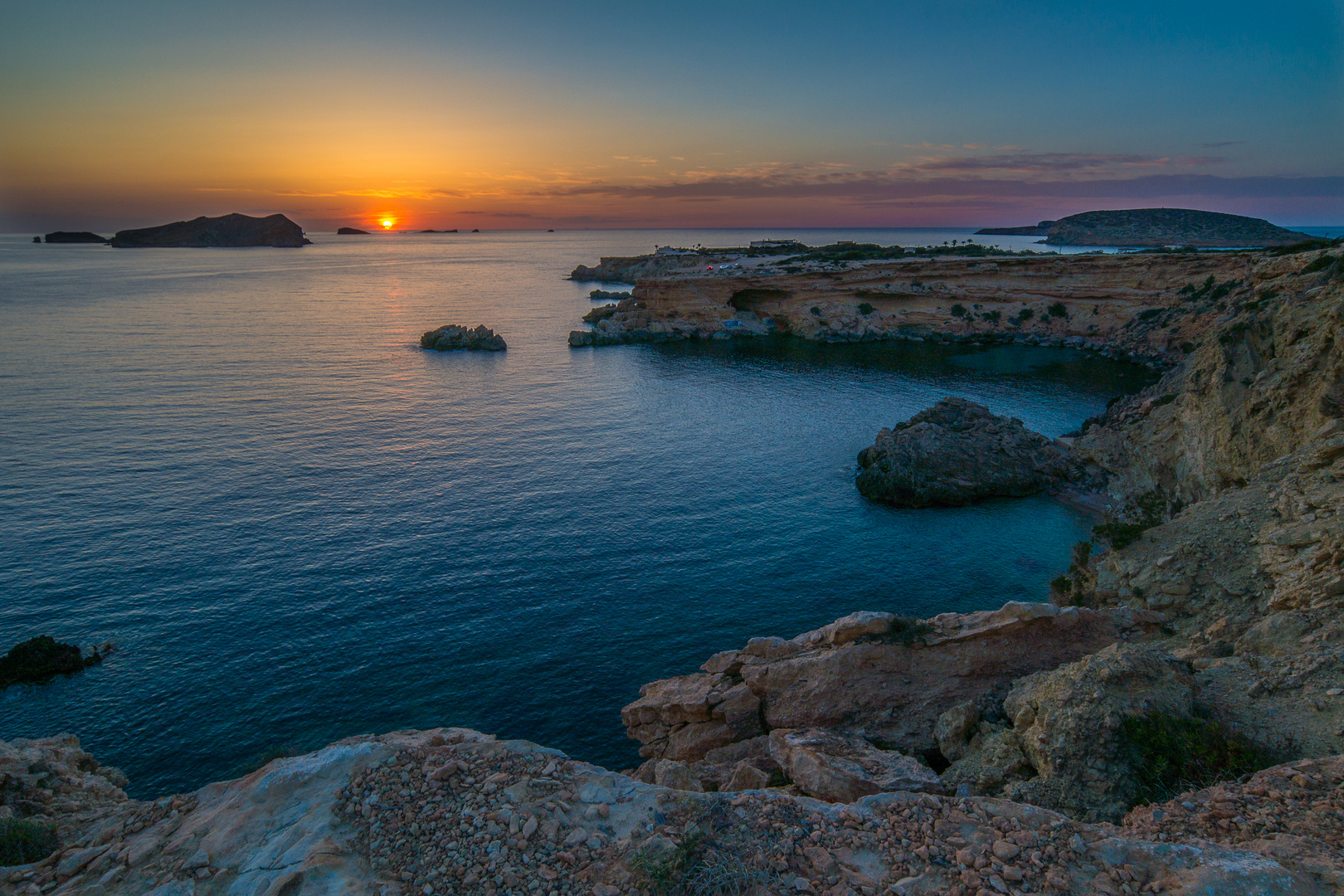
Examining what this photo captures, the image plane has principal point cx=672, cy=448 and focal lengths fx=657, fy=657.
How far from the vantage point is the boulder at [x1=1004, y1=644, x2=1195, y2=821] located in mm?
14711

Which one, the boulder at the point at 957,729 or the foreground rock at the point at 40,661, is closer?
the boulder at the point at 957,729

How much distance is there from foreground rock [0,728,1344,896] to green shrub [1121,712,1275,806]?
205 cm

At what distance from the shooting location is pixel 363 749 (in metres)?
13.6

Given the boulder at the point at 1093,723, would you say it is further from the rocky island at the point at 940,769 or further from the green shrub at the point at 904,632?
the green shrub at the point at 904,632

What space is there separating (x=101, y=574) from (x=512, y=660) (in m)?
23.0

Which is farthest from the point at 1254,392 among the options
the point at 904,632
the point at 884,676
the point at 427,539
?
the point at 427,539

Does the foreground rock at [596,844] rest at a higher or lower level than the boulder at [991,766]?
higher

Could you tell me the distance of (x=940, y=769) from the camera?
1989 centimetres

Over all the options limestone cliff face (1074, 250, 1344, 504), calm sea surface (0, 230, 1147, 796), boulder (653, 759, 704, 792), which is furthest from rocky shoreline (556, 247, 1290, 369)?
boulder (653, 759, 704, 792)

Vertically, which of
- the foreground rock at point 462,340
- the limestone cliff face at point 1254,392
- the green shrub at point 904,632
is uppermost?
A: the foreground rock at point 462,340

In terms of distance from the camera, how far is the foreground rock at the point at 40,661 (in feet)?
87.4

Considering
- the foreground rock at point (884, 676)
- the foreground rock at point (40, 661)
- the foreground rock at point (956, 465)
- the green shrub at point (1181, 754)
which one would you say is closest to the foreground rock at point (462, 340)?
the foreground rock at point (956, 465)

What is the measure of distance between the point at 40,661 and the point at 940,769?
34814 millimetres

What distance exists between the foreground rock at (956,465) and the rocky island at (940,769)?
14943 mm
